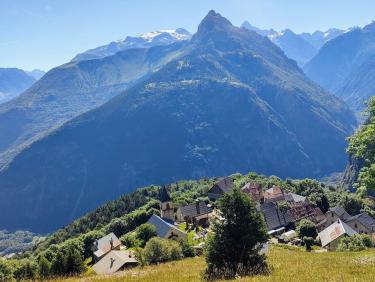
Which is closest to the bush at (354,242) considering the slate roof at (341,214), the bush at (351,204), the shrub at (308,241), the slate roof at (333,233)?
the slate roof at (333,233)

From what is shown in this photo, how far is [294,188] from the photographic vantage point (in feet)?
493

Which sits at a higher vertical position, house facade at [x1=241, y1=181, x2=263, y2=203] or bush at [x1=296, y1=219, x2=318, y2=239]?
house facade at [x1=241, y1=181, x2=263, y2=203]

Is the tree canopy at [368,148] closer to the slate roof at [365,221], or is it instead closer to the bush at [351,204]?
the slate roof at [365,221]

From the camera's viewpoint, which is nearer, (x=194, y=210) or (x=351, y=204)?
(x=194, y=210)

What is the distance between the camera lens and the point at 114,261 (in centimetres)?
7100

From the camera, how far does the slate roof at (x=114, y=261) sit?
67812 millimetres

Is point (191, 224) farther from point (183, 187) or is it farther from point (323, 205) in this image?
Answer: point (183, 187)

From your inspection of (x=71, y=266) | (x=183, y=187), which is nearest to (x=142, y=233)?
(x=71, y=266)

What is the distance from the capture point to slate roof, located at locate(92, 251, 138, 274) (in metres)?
67.8

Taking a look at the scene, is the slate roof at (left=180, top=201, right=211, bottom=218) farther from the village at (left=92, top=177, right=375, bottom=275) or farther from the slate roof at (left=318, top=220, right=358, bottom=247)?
the slate roof at (left=318, top=220, right=358, bottom=247)

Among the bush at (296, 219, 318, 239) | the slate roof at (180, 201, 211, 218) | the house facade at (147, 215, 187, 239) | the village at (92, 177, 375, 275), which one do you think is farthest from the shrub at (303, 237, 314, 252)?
the slate roof at (180, 201, 211, 218)

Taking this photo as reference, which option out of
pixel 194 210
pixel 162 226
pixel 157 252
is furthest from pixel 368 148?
pixel 194 210

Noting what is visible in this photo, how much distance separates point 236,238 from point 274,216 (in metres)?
89.9

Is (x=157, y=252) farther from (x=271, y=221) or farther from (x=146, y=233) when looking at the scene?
(x=271, y=221)
